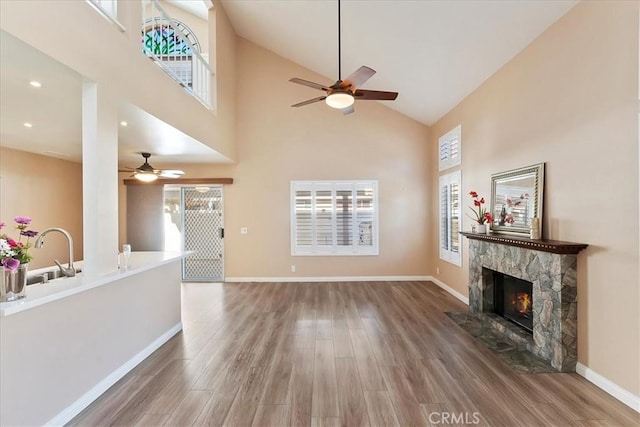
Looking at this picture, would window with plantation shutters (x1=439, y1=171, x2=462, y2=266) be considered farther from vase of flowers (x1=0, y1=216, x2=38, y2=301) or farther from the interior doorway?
vase of flowers (x1=0, y1=216, x2=38, y2=301)

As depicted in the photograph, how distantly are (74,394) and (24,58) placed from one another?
2509mm

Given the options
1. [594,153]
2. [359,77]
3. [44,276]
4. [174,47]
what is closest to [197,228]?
[174,47]

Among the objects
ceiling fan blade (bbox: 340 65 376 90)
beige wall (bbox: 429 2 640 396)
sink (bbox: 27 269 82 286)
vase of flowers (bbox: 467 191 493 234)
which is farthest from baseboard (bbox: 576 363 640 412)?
sink (bbox: 27 269 82 286)

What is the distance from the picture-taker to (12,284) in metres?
1.85

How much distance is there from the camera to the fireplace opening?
135 inches

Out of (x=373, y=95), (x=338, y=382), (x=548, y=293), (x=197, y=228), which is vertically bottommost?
(x=338, y=382)

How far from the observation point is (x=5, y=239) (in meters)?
1.92

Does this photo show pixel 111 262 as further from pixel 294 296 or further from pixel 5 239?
pixel 294 296

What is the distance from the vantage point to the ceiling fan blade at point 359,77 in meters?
2.76

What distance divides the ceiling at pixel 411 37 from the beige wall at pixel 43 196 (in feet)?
14.8

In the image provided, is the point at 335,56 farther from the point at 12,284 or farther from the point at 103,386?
the point at 103,386

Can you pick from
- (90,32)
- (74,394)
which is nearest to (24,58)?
(90,32)

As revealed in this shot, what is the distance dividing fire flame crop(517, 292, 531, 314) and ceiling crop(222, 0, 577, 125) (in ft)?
9.75

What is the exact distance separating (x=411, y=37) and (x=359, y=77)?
180 cm
